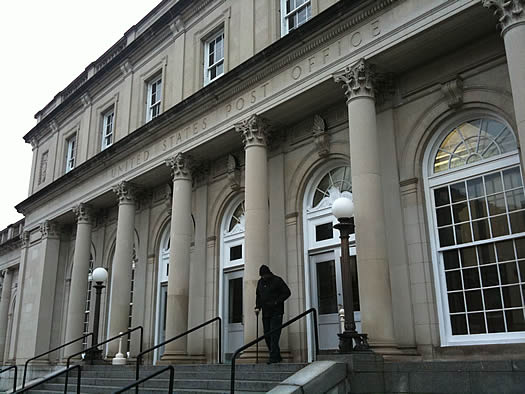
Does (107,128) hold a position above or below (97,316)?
above

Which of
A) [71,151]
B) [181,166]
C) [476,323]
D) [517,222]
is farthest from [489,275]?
[71,151]

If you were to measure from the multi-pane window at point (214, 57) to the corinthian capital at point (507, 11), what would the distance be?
948cm

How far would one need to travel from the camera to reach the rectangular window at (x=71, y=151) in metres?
25.7

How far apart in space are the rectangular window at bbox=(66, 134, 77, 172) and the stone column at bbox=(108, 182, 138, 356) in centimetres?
666

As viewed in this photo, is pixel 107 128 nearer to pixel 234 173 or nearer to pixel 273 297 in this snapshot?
pixel 234 173

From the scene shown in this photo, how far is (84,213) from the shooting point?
22.5 m

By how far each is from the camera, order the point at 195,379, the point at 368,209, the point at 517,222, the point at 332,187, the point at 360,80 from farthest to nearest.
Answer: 1. the point at 332,187
2. the point at 360,80
3. the point at 195,379
4. the point at 368,209
5. the point at 517,222

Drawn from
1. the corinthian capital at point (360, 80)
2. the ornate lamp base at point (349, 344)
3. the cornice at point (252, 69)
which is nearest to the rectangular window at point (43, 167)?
the cornice at point (252, 69)

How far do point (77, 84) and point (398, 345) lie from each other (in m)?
21.4

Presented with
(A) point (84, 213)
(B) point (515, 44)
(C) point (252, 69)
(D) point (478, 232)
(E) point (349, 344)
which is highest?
(C) point (252, 69)

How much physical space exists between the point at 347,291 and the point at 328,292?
3941 mm

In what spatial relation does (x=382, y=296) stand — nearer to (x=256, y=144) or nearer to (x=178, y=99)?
(x=256, y=144)

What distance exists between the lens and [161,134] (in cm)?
1839

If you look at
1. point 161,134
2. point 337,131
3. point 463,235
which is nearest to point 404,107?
point 337,131
